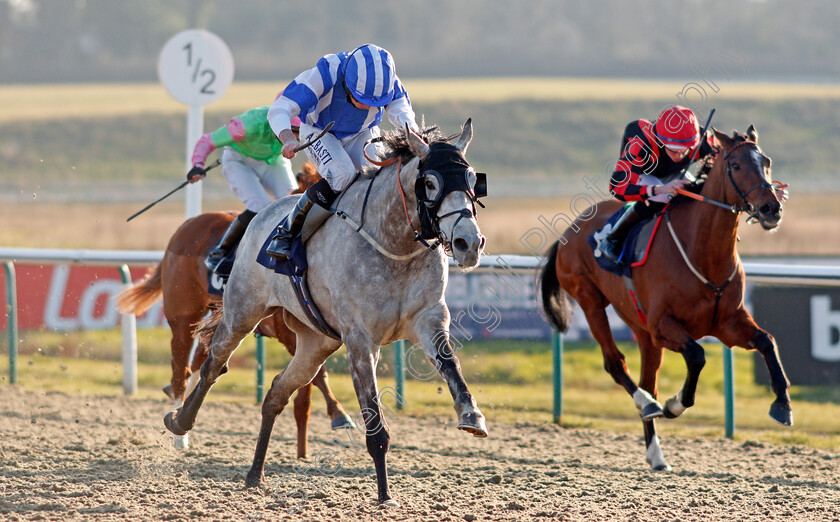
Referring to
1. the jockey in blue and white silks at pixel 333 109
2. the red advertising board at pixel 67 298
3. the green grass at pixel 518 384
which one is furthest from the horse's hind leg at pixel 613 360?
the red advertising board at pixel 67 298

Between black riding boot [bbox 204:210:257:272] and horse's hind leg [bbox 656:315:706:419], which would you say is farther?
black riding boot [bbox 204:210:257:272]

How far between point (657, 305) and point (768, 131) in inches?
1113

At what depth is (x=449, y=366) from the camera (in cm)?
399

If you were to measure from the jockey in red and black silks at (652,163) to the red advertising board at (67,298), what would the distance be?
525cm

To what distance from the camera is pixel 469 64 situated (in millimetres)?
48500

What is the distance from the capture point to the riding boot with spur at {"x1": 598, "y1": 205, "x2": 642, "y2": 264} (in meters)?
5.76

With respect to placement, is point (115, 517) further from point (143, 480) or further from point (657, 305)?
point (657, 305)

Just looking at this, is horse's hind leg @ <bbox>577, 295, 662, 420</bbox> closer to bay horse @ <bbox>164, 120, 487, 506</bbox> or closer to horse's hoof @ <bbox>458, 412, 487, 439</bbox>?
bay horse @ <bbox>164, 120, 487, 506</bbox>

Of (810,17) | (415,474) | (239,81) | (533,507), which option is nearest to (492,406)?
(415,474)

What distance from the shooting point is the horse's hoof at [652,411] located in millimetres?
5364

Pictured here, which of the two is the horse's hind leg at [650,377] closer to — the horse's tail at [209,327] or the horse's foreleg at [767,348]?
the horse's foreleg at [767,348]

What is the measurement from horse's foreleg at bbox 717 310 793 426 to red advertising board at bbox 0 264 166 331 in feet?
19.5

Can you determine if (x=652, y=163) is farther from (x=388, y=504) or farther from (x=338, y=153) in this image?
(x=388, y=504)

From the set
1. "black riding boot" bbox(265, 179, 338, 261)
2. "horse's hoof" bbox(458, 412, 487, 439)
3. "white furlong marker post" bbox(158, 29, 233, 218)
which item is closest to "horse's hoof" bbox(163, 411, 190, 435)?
"black riding boot" bbox(265, 179, 338, 261)
